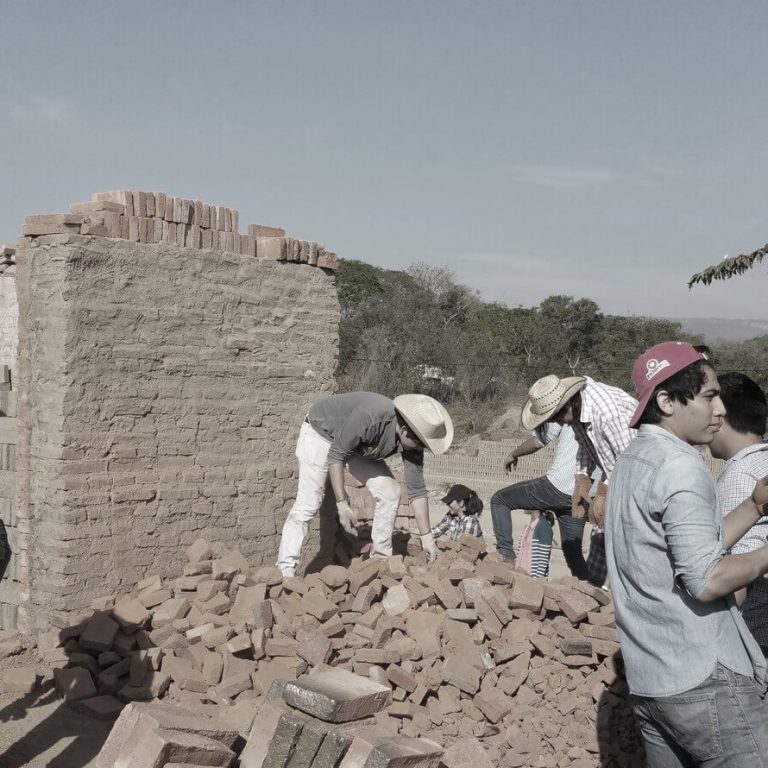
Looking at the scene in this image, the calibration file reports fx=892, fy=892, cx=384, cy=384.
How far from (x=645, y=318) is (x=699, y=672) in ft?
106

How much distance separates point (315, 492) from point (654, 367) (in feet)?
13.1

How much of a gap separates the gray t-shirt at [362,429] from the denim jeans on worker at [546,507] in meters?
0.63

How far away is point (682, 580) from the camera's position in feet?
7.91


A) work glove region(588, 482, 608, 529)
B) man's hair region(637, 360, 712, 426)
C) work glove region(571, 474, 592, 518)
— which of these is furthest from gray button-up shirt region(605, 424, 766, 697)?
work glove region(571, 474, 592, 518)

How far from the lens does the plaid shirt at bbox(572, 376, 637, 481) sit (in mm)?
5086

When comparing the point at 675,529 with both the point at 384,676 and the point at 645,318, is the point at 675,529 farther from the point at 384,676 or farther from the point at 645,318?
the point at 645,318

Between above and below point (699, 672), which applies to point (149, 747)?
below

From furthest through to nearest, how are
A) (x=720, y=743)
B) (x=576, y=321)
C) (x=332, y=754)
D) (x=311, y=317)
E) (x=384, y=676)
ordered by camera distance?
(x=576, y=321) → (x=311, y=317) → (x=384, y=676) → (x=332, y=754) → (x=720, y=743)

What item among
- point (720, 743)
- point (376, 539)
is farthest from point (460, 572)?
point (720, 743)

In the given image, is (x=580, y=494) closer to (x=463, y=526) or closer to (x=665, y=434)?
(x=463, y=526)

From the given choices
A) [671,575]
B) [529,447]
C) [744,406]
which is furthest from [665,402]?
[529,447]

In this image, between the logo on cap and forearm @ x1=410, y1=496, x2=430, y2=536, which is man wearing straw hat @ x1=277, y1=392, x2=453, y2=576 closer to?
forearm @ x1=410, y1=496, x2=430, y2=536

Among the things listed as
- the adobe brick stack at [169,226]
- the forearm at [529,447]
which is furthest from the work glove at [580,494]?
the adobe brick stack at [169,226]

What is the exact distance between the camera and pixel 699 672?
2.41m
